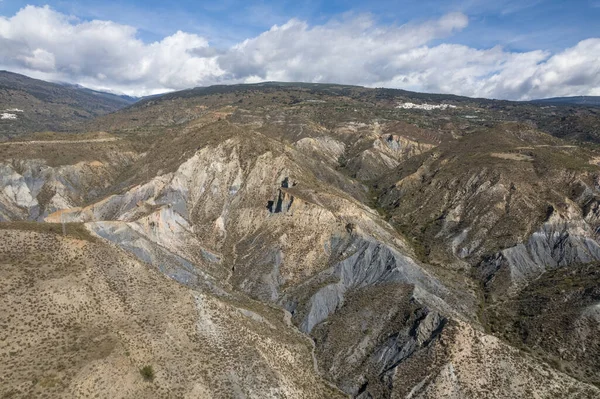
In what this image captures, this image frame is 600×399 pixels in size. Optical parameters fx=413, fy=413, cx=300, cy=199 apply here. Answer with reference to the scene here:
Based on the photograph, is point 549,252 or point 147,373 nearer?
point 147,373

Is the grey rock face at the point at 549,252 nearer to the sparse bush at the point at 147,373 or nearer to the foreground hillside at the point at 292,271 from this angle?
the foreground hillside at the point at 292,271

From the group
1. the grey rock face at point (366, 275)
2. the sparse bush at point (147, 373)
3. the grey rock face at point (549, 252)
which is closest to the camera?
the sparse bush at point (147, 373)

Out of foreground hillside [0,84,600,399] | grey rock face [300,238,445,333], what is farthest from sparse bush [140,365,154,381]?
grey rock face [300,238,445,333]

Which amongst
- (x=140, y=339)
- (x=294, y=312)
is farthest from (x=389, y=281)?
(x=140, y=339)

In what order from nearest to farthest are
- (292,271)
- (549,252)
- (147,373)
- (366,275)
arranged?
(147,373)
(366,275)
(292,271)
(549,252)

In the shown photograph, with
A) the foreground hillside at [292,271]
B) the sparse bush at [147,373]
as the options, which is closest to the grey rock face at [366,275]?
the foreground hillside at [292,271]


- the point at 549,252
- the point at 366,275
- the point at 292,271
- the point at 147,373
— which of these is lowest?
the point at 292,271

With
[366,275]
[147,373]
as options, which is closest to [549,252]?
[366,275]

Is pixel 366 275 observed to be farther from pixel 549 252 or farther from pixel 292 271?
pixel 549 252

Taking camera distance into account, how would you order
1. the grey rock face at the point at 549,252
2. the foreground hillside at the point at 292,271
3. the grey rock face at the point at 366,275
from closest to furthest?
the foreground hillside at the point at 292,271 < the grey rock face at the point at 366,275 < the grey rock face at the point at 549,252
